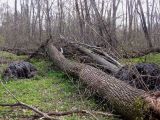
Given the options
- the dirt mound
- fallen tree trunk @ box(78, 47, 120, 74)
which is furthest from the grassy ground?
fallen tree trunk @ box(78, 47, 120, 74)

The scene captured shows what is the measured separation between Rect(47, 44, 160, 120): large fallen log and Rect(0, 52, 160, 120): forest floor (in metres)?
0.33

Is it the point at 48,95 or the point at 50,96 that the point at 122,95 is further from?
the point at 48,95

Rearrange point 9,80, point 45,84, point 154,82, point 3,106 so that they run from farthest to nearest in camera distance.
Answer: point 9,80 → point 45,84 → point 154,82 → point 3,106

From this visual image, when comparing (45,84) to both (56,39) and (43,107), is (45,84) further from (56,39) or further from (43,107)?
(56,39)

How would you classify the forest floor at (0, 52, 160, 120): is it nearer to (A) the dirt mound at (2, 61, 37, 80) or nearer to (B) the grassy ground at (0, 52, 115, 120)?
(B) the grassy ground at (0, 52, 115, 120)

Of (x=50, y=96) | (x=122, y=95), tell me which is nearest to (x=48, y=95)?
(x=50, y=96)

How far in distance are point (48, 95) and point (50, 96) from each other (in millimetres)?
210

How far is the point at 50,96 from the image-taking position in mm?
8625

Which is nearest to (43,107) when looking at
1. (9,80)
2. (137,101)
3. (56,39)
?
(137,101)

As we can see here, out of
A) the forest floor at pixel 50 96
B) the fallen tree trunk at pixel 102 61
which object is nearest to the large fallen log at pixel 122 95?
the forest floor at pixel 50 96

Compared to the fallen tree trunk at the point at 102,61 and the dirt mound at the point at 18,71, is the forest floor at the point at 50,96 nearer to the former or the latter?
the dirt mound at the point at 18,71

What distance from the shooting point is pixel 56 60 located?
42.1 ft

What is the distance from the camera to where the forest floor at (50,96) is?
6.80m

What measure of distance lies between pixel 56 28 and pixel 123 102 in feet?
92.0
